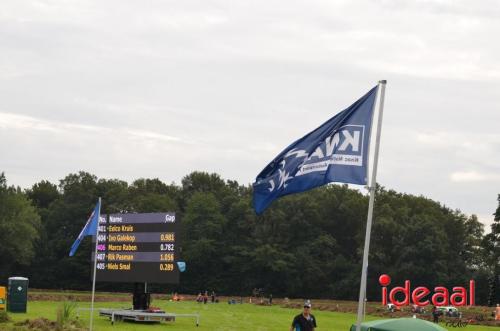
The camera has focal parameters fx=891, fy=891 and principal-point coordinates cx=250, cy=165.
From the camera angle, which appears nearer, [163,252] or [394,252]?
[163,252]

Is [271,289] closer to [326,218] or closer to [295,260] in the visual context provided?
[295,260]

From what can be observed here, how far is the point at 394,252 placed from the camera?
112750 millimetres

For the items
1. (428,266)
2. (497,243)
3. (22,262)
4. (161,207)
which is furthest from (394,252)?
(22,262)

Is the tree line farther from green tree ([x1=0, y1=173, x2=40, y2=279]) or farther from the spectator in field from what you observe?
the spectator in field

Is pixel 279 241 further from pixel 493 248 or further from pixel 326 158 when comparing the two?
pixel 326 158

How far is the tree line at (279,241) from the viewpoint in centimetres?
10931

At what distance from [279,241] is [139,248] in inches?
3096

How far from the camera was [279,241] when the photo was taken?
394ft

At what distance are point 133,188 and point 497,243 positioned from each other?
5157cm

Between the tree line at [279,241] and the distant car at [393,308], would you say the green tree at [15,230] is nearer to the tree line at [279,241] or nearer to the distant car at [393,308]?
the tree line at [279,241]

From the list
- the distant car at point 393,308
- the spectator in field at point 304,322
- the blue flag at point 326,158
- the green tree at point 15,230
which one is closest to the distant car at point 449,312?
the distant car at point 393,308

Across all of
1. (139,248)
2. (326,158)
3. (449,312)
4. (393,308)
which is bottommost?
(393,308)

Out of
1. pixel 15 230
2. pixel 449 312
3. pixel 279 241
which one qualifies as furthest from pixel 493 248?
pixel 15 230

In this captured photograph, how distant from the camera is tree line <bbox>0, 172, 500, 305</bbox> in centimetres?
10931
